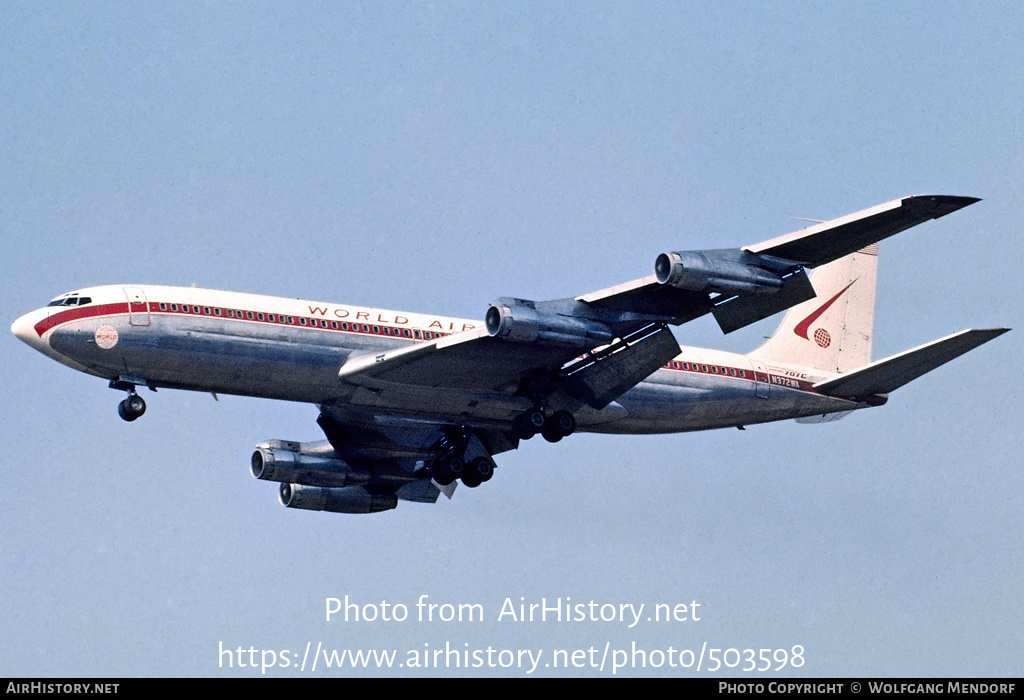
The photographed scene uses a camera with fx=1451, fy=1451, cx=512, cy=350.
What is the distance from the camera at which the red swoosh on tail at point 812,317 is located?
187 ft

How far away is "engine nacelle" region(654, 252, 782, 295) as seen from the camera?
140 ft

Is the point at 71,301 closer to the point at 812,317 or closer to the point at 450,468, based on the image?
the point at 450,468

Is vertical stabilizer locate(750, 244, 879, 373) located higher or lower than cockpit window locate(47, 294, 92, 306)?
higher

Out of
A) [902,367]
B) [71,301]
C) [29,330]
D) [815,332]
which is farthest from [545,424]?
[29,330]

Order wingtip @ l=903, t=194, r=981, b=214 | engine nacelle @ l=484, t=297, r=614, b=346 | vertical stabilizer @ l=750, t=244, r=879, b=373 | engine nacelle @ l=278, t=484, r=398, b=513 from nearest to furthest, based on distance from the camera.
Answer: wingtip @ l=903, t=194, r=981, b=214, engine nacelle @ l=484, t=297, r=614, b=346, vertical stabilizer @ l=750, t=244, r=879, b=373, engine nacelle @ l=278, t=484, r=398, b=513

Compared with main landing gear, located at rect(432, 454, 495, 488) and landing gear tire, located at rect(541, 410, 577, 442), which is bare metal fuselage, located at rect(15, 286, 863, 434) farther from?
main landing gear, located at rect(432, 454, 495, 488)

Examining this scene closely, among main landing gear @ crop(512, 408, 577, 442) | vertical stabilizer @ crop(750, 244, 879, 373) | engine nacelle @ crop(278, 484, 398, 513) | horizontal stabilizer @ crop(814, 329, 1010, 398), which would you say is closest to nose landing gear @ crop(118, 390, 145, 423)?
engine nacelle @ crop(278, 484, 398, 513)

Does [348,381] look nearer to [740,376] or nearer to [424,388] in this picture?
[424,388]

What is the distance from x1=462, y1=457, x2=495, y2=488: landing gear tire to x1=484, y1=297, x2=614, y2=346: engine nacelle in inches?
377

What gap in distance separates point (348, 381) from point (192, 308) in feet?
18.1

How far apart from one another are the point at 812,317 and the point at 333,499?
20238mm

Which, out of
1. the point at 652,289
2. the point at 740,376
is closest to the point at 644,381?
the point at 740,376

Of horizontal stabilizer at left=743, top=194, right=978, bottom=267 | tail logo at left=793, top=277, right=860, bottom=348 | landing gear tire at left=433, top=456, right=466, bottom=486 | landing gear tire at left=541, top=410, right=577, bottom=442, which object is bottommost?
landing gear tire at left=541, top=410, right=577, bottom=442

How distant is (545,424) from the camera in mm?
49750
